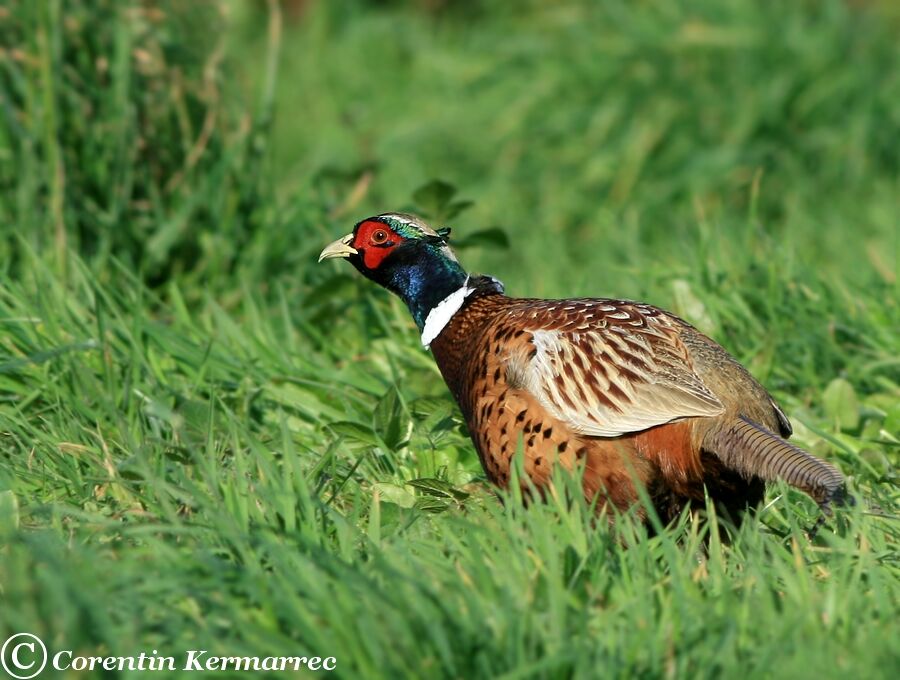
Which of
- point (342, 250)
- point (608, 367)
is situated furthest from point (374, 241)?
point (608, 367)

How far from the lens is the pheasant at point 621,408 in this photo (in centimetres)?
306

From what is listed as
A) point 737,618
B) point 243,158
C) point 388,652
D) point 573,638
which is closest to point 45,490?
point 388,652

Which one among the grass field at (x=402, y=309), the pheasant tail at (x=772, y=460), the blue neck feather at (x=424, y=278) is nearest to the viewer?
the grass field at (x=402, y=309)

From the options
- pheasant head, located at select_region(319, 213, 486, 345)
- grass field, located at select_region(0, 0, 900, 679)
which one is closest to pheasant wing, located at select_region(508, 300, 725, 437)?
grass field, located at select_region(0, 0, 900, 679)

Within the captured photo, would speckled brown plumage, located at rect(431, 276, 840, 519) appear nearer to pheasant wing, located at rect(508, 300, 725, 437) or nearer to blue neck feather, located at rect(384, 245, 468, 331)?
pheasant wing, located at rect(508, 300, 725, 437)

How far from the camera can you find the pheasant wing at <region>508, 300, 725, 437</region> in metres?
3.13

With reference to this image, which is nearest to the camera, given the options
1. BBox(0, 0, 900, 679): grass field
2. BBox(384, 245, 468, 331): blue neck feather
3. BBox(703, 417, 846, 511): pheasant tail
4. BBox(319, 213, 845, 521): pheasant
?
BBox(0, 0, 900, 679): grass field

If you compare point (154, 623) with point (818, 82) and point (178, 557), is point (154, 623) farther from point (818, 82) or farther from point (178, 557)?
point (818, 82)

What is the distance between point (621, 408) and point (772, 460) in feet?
1.42

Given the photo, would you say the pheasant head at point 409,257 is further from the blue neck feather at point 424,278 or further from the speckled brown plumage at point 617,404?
the speckled brown plumage at point 617,404

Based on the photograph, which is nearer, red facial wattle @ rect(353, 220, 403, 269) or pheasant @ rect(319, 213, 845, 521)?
pheasant @ rect(319, 213, 845, 521)

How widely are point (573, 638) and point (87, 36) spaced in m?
3.49

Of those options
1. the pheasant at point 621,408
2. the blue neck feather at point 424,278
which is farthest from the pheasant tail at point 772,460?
the blue neck feather at point 424,278

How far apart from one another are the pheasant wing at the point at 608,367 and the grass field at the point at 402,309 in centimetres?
27
